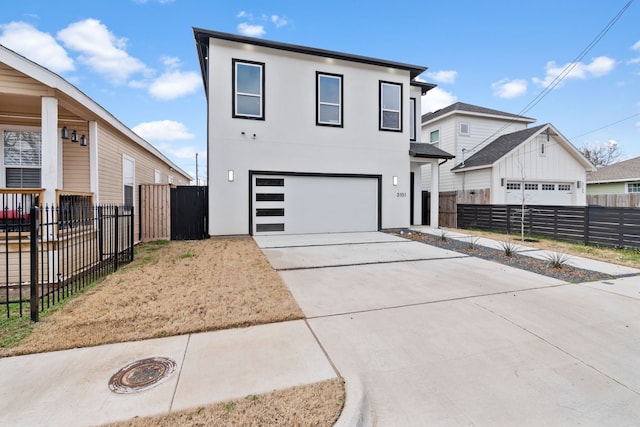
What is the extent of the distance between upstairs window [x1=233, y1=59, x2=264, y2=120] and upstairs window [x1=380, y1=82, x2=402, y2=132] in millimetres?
4857

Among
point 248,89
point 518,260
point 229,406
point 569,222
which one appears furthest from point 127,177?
point 569,222

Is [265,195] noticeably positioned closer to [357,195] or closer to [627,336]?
[357,195]

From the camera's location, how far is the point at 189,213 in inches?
403

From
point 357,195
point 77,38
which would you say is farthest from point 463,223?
point 77,38

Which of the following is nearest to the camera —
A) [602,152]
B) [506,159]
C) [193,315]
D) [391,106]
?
[193,315]

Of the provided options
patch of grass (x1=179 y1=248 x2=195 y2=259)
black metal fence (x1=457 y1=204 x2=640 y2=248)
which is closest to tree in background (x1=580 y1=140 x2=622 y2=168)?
black metal fence (x1=457 y1=204 x2=640 y2=248)

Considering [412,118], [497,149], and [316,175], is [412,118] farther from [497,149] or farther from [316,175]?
[316,175]

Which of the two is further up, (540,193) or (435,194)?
(540,193)

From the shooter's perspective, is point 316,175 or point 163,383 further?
point 316,175

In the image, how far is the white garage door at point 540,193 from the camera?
15.4 meters

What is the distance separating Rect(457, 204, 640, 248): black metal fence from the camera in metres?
8.46

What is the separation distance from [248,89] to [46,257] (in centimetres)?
765

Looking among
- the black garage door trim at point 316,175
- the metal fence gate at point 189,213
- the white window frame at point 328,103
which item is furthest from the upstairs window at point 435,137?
the metal fence gate at point 189,213

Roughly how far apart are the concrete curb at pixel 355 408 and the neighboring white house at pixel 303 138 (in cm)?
865
